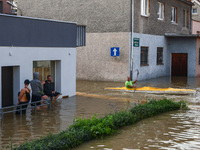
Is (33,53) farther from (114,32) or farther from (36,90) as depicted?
(114,32)

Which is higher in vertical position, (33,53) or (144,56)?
(144,56)

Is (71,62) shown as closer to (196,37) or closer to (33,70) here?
(33,70)

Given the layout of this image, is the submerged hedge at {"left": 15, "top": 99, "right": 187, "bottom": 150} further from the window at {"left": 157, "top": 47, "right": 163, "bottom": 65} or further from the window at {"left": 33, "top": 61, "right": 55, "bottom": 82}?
the window at {"left": 157, "top": 47, "right": 163, "bottom": 65}

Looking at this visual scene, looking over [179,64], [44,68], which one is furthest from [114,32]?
[44,68]

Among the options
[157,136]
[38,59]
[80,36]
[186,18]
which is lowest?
[157,136]

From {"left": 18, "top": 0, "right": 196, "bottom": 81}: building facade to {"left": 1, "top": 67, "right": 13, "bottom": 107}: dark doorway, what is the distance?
11.7 metres

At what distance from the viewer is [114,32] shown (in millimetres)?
24906

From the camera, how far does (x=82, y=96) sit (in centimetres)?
1781

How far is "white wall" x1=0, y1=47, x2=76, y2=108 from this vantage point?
1348 cm

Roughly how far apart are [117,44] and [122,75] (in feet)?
7.29

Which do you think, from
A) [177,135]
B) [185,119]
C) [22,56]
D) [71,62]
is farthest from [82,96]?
[177,135]

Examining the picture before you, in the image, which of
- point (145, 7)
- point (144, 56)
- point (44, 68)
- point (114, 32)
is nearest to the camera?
point (44, 68)

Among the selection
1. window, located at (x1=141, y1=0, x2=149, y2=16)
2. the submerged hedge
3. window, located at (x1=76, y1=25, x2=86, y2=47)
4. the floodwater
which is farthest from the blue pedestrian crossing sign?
the submerged hedge

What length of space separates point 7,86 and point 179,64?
20.6m
